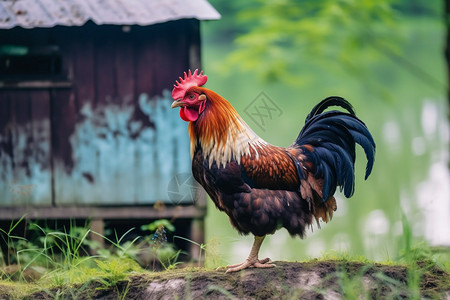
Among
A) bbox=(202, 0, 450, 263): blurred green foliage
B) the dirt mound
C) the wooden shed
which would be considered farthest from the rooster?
the wooden shed

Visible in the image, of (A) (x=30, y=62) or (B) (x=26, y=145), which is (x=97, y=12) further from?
(B) (x=26, y=145)

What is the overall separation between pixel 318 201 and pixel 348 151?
0.41m

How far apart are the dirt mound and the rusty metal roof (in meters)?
2.98

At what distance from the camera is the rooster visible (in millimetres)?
3902

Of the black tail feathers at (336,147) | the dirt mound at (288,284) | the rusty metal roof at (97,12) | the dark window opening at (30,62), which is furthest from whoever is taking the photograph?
the dark window opening at (30,62)

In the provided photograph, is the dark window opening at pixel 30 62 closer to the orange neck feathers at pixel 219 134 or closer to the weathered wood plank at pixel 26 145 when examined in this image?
the weathered wood plank at pixel 26 145

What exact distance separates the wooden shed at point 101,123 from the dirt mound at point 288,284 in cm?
262

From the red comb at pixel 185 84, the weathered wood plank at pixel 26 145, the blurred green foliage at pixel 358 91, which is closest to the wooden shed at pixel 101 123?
the weathered wood plank at pixel 26 145

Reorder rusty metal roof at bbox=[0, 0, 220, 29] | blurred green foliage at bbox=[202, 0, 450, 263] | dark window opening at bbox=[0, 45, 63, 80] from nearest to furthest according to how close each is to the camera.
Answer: rusty metal roof at bbox=[0, 0, 220, 29], dark window opening at bbox=[0, 45, 63, 80], blurred green foliage at bbox=[202, 0, 450, 263]

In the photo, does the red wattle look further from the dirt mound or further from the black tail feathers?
the dirt mound

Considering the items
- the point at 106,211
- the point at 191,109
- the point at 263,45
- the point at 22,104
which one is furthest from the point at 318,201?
the point at 263,45

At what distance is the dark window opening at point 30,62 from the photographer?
6.59 m

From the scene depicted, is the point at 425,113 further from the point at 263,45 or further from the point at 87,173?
the point at 87,173

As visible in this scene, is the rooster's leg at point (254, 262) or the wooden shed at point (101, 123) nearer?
the rooster's leg at point (254, 262)
